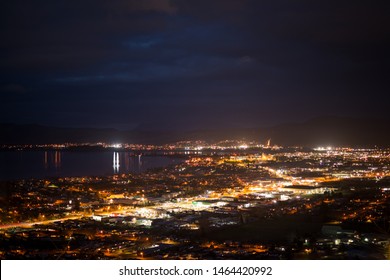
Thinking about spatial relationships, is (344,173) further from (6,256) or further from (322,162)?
(6,256)

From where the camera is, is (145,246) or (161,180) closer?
(145,246)

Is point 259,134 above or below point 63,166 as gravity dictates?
above

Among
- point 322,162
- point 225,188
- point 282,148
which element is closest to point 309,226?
point 225,188

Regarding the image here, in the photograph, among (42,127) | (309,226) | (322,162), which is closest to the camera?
(309,226)

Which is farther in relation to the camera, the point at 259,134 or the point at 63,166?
the point at 259,134

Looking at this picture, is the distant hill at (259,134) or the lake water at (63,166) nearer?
the distant hill at (259,134)

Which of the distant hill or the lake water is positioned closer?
the distant hill

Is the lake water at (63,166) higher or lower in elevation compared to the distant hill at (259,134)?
lower

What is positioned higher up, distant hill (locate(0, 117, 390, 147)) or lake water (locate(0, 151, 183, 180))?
distant hill (locate(0, 117, 390, 147))
